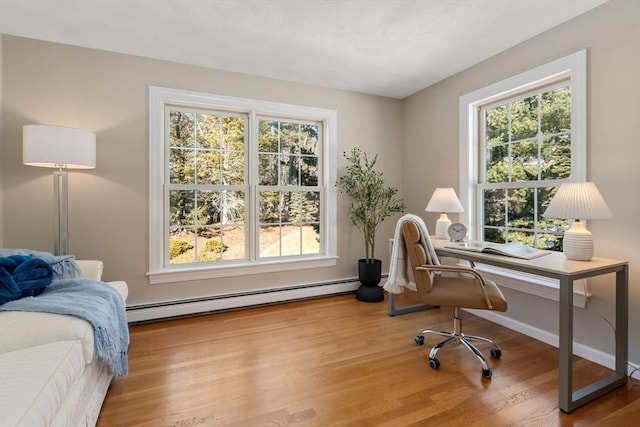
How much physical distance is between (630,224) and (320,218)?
2.67 meters

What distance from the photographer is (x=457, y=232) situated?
2688 millimetres

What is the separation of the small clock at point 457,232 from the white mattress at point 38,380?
2.68 metres

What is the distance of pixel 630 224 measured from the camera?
1.97 metres

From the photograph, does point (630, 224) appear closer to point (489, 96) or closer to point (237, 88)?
point (489, 96)

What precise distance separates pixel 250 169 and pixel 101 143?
53.1 inches

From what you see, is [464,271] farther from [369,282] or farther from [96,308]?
[96,308]

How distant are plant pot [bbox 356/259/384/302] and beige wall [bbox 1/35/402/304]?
1.11m

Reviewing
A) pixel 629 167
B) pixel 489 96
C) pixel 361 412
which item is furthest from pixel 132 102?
pixel 629 167

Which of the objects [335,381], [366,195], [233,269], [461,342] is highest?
[366,195]

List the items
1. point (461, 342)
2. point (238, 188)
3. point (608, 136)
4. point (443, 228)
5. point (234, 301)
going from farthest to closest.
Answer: point (238, 188) < point (234, 301) < point (443, 228) < point (461, 342) < point (608, 136)

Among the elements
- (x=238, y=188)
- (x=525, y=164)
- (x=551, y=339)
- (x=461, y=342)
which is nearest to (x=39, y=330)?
(x=238, y=188)

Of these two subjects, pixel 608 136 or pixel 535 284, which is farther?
pixel 535 284

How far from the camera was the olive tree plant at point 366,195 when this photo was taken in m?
3.55

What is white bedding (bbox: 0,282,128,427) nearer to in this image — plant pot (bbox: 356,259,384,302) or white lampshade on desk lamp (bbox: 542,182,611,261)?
plant pot (bbox: 356,259,384,302)
